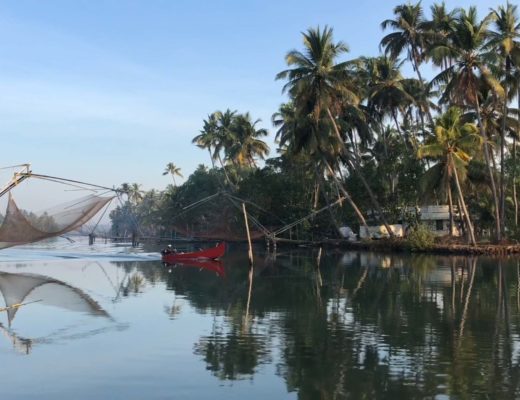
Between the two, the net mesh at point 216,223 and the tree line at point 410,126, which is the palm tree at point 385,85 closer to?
the tree line at point 410,126

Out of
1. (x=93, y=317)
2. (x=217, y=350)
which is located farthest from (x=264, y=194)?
(x=217, y=350)

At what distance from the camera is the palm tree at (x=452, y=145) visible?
36250mm

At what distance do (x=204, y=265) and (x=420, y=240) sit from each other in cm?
1624

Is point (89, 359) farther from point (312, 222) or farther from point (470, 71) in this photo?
point (312, 222)

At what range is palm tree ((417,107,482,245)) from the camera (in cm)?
3625

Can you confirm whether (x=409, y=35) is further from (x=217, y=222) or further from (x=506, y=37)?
(x=217, y=222)

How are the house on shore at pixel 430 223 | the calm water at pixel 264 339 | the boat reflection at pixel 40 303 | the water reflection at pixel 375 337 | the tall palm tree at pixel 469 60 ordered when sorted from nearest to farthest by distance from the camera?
the calm water at pixel 264 339 < the water reflection at pixel 375 337 < the boat reflection at pixel 40 303 < the tall palm tree at pixel 469 60 < the house on shore at pixel 430 223

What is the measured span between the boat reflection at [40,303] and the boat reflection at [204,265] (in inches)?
316

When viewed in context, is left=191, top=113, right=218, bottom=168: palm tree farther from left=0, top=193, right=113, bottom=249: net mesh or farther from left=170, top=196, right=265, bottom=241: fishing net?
left=0, top=193, right=113, bottom=249: net mesh

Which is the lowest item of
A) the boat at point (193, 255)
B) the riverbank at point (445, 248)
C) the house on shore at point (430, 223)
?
the boat at point (193, 255)

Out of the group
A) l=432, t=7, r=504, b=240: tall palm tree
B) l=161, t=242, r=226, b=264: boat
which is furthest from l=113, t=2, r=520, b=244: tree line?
l=161, t=242, r=226, b=264: boat

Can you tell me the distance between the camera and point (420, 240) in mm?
40781

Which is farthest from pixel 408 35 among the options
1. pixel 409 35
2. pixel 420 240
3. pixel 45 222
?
pixel 45 222

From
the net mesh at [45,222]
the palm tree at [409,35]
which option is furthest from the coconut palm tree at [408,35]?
the net mesh at [45,222]
